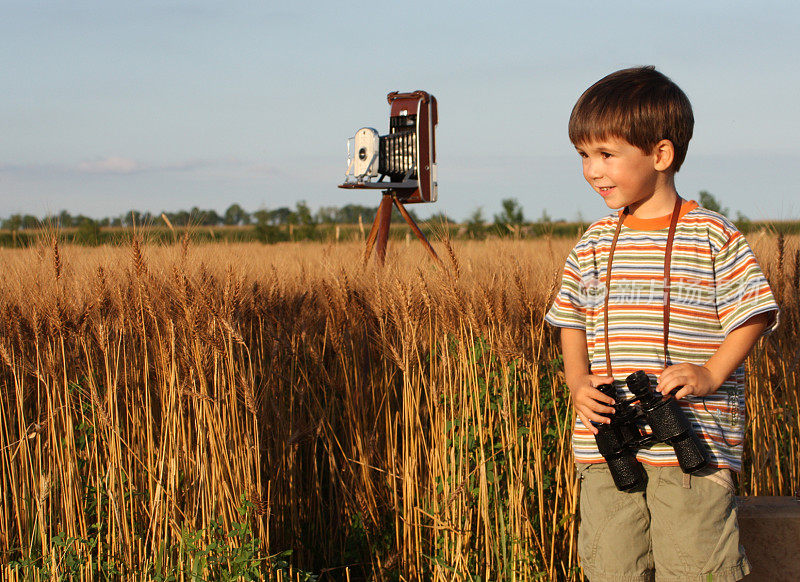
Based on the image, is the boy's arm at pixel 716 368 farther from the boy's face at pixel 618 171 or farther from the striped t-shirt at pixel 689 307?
the boy's face at pixel 618 171

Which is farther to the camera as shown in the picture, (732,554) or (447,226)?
(447,226)

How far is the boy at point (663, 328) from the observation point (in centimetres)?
164

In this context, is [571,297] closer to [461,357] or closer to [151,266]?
[461,357]

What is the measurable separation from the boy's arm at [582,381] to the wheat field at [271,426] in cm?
35

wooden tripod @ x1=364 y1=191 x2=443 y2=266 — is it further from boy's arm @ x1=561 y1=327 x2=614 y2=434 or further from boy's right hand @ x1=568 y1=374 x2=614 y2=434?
boy's right hand @ x1=568 y1=374 x2=614 y2=434

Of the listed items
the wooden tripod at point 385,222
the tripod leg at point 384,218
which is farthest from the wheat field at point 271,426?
the tripod leg at point 384,218

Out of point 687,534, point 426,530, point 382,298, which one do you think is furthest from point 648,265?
point 426,530

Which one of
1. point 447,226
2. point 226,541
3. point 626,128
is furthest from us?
point 447,226

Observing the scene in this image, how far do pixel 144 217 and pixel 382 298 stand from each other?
90 cm

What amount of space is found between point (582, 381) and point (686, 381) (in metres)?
0.26

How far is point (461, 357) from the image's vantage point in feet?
7.74

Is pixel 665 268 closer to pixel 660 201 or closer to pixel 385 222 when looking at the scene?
pixel 660 201

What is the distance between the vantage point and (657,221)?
176 cm

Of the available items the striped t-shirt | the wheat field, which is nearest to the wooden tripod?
the wheat field
